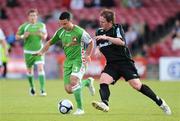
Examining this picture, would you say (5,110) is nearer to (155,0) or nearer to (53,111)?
(53,111)

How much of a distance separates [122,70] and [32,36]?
295 inches

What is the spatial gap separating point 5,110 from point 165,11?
21643 mm

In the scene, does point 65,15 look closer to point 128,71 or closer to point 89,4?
point 128,71

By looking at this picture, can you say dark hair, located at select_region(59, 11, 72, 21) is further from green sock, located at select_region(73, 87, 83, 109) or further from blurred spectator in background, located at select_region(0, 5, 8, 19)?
blurred spectator in background, located at select_region(0, 5, 8, 19)

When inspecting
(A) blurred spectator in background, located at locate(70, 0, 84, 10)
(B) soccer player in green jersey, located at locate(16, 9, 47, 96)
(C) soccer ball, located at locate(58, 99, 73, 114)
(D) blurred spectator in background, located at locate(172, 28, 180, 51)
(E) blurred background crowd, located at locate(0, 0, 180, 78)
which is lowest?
(C) soccer ball, located at locate(58, 99, 73, 114)

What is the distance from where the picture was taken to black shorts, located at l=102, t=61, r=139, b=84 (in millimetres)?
13672

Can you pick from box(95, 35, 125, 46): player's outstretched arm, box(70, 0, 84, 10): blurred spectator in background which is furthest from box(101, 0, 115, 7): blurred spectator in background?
box(95, 35, 125, 46): player's outstretched arm

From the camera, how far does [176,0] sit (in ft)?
119

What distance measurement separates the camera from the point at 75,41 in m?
14.5

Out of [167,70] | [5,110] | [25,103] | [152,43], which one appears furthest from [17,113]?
[152,43]

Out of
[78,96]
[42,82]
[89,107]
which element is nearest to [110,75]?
[78,96]

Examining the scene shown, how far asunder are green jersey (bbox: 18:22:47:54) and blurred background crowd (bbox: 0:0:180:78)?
9973 mm

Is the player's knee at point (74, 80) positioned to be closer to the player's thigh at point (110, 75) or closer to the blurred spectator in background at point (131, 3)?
the player's thigh at point (110, 75)

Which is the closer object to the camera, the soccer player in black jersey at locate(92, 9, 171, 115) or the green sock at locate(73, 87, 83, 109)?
the soccer player in black jersey at locate(92, 9, 171, 115)
